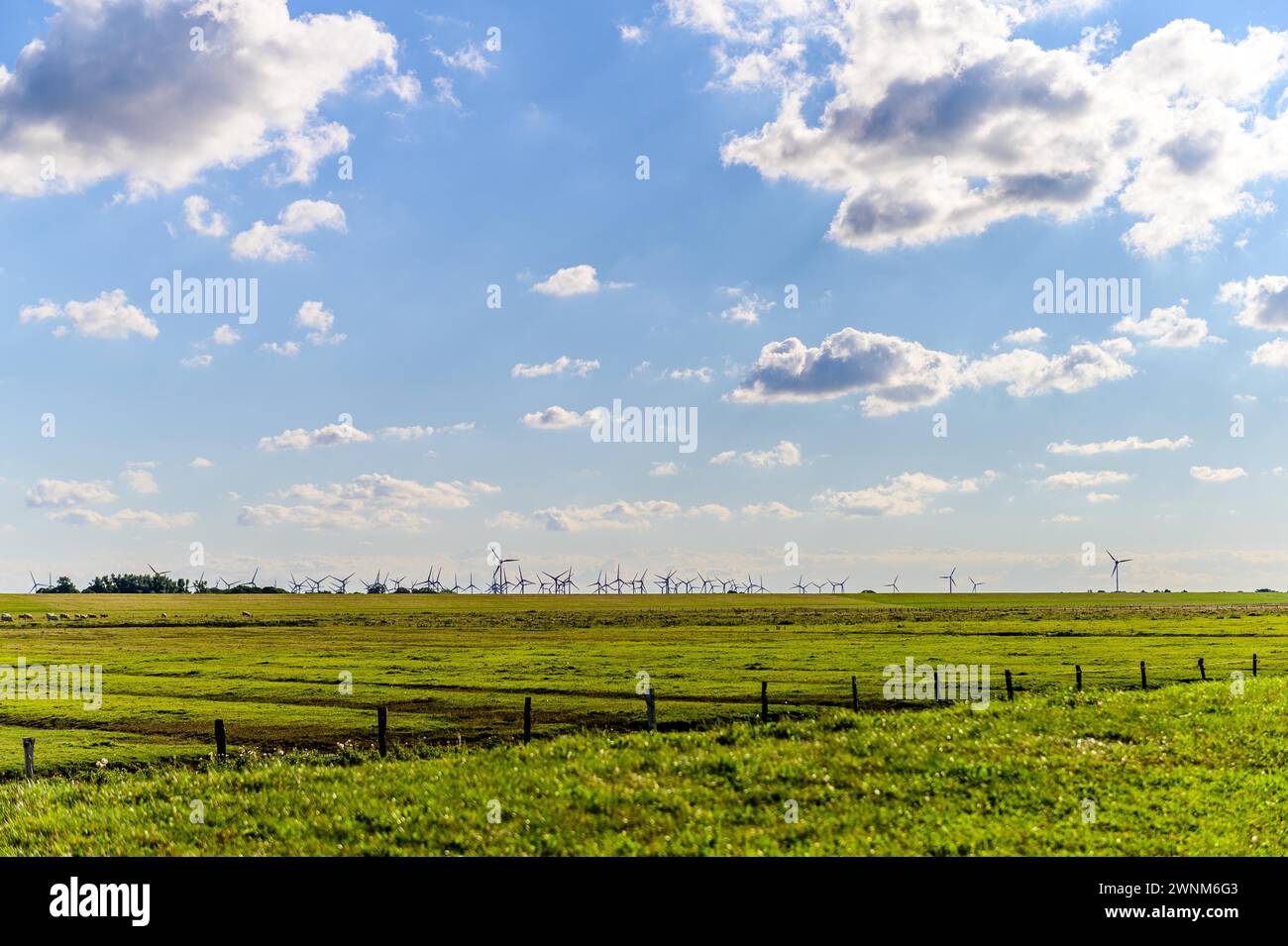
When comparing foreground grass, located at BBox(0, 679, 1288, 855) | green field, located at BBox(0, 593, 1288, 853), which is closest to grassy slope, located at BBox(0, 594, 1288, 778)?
green field, located at BBox(0, 593, 1288, 853)

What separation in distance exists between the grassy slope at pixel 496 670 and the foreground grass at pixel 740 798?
14.2 metres

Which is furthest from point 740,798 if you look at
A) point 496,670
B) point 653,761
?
point 496,670

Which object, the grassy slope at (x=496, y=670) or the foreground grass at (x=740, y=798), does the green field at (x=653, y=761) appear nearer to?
the foreground grass at (x=740, y=798)

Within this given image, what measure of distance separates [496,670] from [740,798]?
58.9 m

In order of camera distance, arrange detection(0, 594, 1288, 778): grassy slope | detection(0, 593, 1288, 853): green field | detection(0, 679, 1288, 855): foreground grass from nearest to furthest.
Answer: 1. detection(0, 679, 1288, 855): foreground grass
2. detection(0, 593, 1288, 853): green field
3. detection(0, 594, 1288, 778): grassy slope

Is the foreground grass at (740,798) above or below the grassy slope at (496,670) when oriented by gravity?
above

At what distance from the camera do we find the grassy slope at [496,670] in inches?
1978

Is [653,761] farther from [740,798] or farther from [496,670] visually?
[496,670]

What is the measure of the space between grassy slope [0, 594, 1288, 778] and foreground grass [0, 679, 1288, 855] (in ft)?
46.7

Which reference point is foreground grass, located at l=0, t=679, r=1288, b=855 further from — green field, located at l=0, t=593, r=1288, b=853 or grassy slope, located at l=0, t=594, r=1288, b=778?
grassy slope, located at l=0, t=594, r=1288, b=778

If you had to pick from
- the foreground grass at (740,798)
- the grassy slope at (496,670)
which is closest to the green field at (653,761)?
the foreground grass at (740,798)

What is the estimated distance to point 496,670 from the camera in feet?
270

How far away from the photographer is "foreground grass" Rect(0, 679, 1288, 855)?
21.8 meters

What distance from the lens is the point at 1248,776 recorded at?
2820cm
